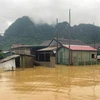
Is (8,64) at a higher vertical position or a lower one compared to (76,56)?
lower

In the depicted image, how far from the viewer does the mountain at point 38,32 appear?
3317 inches

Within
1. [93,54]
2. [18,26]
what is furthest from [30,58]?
[18,26]

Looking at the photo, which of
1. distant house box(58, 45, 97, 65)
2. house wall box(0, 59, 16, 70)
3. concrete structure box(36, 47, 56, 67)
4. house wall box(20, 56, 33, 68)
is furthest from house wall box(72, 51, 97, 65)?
house wall box(0, 59, 16, 70)

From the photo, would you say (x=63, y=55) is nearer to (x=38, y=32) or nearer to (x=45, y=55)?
(x=45, y=55)

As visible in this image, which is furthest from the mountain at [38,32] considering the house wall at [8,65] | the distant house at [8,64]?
the house wall at [8,65]

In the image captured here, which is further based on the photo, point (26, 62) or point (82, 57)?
point (82, 57)

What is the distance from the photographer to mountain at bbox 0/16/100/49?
84.2 m

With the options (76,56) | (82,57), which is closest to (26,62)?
(76,56)

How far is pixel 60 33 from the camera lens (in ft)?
285

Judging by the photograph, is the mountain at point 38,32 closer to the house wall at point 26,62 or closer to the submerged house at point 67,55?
the submerged house at point 67,55

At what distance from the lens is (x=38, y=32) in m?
90.0

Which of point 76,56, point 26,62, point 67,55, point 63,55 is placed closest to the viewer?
point 26,62

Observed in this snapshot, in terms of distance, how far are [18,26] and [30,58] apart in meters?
68.7

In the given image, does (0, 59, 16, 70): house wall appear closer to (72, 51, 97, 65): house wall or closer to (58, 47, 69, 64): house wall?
(58, 47, 69, 64): house wall
